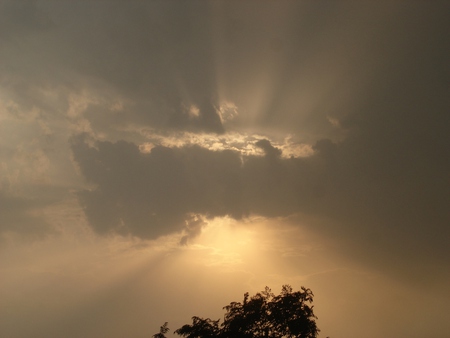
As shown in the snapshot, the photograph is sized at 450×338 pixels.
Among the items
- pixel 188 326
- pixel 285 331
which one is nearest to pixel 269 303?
pixel 285 331

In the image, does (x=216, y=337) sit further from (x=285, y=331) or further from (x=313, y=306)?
(x=313, y=306)

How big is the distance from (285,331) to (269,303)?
3994 millimetres

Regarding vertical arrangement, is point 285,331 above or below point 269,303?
below

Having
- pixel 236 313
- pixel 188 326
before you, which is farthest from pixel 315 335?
pixel 188 326

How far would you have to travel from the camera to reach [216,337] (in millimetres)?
47062

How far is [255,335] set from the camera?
1874 inches

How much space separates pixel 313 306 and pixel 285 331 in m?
5.09

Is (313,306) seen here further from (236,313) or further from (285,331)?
(236,313)

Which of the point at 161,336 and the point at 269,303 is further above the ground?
the point at 269,303

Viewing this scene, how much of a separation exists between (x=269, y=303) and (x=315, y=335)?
23.1ft

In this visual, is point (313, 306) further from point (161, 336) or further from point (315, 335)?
point (161, 336)

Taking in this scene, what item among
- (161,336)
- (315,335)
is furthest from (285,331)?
(161,336)

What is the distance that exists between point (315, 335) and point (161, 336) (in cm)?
2131

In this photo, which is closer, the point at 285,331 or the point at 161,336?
the point at 285,331
